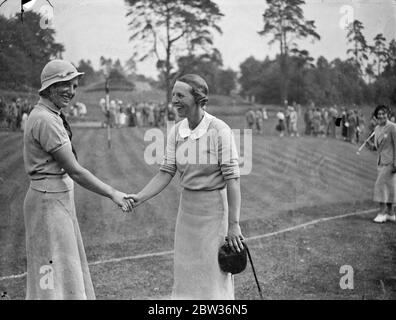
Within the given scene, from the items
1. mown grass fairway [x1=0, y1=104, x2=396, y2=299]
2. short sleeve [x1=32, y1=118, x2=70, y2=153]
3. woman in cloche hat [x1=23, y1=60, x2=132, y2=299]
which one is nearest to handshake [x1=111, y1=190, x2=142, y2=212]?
woman in cloche hat [x1=23, y1=60, x2=132, y2=299]

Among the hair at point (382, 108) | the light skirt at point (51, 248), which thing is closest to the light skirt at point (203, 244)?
the light skirt at point (51, 248)

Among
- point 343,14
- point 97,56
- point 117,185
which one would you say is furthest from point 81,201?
point 343,14

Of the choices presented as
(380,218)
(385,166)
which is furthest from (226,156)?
(385,166)

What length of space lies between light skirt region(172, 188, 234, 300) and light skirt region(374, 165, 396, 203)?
5.98 m

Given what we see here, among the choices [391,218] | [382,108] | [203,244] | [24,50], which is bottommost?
[391,218]

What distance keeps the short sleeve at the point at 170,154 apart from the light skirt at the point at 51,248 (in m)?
0.88

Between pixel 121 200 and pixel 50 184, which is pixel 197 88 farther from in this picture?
pixel 50 184

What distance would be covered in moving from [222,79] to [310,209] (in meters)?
3.76

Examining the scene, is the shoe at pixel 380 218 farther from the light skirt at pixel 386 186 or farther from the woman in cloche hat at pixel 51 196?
the woman in cloche hat at pixel 51 196

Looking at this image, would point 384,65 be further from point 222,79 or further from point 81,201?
point 81,201

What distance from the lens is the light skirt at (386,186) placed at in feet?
28.5

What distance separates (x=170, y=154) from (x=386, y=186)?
6.28 metres

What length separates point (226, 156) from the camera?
3502 millimetres

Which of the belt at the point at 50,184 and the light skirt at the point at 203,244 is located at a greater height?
the belt at the point at 50,184
